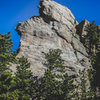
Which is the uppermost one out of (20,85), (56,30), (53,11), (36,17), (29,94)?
(53,11)

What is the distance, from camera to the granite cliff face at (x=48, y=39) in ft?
118

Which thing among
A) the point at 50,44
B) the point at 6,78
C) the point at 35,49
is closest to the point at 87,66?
the point at 50,44

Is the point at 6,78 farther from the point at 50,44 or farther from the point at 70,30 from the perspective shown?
the point at 70,30

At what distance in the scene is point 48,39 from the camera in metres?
42.7

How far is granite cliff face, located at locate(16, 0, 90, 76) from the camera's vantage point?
3606cm

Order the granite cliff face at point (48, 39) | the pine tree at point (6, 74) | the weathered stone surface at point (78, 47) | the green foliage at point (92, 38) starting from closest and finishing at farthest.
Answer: the pine tree at point (6, 74)
the granite cliff face at point (48, 39)
the weathered stone surface at point (78, 47)
the green foliage at point (92, 38)

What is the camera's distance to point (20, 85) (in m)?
23.8

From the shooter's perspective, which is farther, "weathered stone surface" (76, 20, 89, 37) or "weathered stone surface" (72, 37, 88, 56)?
"weathered stone surface" (76, 20, 89, 37)

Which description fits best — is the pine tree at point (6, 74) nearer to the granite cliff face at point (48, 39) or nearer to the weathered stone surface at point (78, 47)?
the granite cliff face at point (48, 39)

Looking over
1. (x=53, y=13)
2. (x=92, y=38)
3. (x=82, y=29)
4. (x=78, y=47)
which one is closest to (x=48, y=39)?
(x=78, y=47)

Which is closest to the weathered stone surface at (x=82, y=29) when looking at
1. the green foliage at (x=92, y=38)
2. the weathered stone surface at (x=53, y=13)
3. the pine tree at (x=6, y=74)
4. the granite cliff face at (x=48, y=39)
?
the green foliage at (x=92, y=38)

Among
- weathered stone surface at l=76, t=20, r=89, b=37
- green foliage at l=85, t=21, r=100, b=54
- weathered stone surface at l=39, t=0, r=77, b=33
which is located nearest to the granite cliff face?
weathered stone surface at l=39, t=0, r=77, b=33

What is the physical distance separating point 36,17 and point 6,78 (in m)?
32.6

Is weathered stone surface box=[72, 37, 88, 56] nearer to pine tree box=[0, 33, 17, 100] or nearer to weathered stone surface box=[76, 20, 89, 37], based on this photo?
weathered stone surface box=[76, 20, 89, 37]
